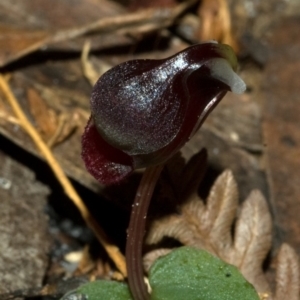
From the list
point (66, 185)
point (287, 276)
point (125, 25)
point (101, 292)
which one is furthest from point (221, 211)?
point (125, 25)

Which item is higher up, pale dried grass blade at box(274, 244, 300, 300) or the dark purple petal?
the dark purple petal

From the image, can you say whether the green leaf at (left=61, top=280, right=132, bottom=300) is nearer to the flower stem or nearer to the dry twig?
the flower stem

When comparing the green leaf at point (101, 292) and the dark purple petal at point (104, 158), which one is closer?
the dark purple petal at point (104, 158)

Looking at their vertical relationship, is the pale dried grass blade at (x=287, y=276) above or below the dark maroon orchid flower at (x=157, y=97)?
below

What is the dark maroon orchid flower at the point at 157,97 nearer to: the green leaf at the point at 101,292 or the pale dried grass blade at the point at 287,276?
the green leaf at the point at 101,292

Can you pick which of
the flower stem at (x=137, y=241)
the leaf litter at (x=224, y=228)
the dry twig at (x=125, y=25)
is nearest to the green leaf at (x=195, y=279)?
the flower stem at (x=137, y=241)

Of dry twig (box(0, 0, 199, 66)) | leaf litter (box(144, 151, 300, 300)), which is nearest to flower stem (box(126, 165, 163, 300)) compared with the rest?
leaf litter (box(144, 151, 300, 300))
